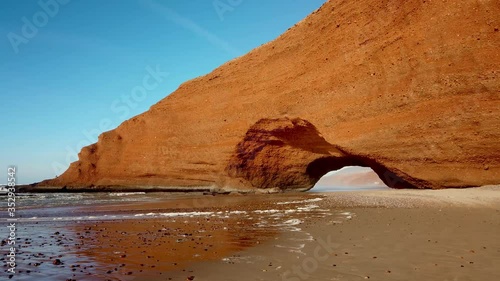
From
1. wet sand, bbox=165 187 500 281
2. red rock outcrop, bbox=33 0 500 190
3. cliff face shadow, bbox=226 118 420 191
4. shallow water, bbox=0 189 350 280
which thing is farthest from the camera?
cliff face shadow, bbox=226 118 420 191

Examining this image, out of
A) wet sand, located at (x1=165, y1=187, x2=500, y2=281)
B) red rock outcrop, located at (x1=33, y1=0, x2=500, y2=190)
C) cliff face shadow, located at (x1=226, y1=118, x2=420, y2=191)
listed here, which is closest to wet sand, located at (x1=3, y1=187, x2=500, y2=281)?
wet sand, located at (x1=165, y1=187, x2=500, y2=281)

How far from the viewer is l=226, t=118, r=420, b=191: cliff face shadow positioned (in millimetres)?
30016

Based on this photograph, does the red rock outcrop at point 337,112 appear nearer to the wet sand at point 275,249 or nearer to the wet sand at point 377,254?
the wet sand at point 275,249

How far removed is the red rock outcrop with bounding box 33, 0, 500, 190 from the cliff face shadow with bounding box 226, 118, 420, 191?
97mm

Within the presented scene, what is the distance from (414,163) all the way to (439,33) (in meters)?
7.94

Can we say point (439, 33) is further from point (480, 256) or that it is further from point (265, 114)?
point (480, 256)

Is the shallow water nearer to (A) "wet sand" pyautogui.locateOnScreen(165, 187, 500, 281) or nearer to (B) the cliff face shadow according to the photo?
(A) "wet sand" pyautogui.locateOnScreen(165, 187, 500, 281)

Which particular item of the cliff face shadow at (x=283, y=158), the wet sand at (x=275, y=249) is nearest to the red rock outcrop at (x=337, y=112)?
the cliff face shadow at (x=283, y=158)

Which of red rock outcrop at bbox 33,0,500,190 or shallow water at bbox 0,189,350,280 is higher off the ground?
red rock outcrop at bbox 33,0,500,190

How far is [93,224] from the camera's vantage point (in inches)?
461

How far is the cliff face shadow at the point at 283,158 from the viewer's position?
30.0 metres

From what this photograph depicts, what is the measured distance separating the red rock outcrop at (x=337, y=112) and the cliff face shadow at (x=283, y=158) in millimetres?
97

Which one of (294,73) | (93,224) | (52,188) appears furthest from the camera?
(52,188)

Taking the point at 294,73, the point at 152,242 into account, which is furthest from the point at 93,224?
the point at 294,73
